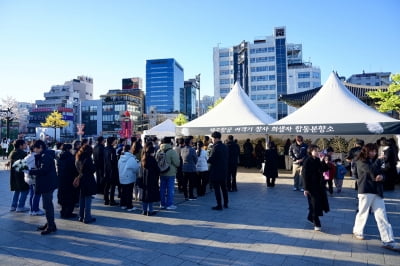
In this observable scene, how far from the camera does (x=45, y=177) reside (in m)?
5.02

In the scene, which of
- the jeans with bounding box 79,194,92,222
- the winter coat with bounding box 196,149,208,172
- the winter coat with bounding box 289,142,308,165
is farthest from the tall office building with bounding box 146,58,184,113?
the jeans with bounding box 79,194,92,222

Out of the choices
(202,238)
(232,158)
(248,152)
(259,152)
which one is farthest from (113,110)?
(202,238)

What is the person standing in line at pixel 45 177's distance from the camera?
16.3 ft

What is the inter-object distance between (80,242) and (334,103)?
1059 cm

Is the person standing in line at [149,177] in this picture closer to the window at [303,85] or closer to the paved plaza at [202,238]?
the paved plaza at [202,238]

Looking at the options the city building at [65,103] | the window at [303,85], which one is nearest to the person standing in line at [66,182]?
the city building at [65,103]

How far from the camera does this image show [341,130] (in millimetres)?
9664

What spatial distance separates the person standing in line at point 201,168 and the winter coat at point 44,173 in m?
4.07

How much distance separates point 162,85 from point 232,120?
12574 centimetres

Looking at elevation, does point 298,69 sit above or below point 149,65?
below

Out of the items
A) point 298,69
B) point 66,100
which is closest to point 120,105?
point 66,100

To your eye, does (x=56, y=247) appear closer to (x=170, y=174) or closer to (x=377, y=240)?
(x=170, y=174)

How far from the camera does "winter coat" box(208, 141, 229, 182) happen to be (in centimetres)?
661

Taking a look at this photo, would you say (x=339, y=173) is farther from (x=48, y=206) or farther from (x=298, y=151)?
(x=48, y=206)
